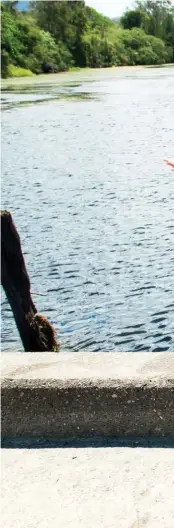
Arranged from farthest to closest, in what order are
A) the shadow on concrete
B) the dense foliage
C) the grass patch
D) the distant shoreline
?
the grass patch
the dense foliage
the distant shoreline
the shadow on concrete

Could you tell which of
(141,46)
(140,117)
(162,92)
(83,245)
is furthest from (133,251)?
(141,46)

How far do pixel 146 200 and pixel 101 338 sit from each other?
795 centimetres

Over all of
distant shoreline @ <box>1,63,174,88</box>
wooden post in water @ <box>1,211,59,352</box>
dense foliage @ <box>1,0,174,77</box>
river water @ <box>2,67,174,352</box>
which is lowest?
distant shoreline @ <box>1,63,174,88</box>

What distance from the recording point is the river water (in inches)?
344

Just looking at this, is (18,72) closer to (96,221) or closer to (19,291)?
(96,221)

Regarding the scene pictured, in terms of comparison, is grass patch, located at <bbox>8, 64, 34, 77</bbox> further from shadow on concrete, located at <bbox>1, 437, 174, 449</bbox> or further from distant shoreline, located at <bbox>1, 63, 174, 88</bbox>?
shadow on concrete, located at <bbox>1, 437, 174, 449</bbox>

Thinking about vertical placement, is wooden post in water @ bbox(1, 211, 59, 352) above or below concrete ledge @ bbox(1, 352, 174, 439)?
below
